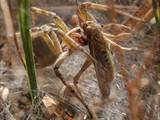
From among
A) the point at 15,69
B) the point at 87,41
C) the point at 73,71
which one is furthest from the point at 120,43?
the point at 15,69

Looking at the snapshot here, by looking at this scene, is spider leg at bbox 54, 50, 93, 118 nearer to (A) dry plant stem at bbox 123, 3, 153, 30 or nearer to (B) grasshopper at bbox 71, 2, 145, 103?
(B) grasshopper at bbox 71, 2, 145, 103

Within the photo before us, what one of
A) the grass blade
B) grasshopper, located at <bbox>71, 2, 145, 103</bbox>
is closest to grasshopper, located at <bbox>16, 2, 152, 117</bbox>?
grasshopper, located at <bbox>71, 2, 145, 103</bbox>

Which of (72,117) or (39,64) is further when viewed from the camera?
(39,64)

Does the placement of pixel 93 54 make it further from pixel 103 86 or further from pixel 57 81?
pixel 57 81

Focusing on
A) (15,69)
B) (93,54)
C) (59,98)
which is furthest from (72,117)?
(15,69)

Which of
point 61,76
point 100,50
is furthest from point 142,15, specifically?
point 61,76

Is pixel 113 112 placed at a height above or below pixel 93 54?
below

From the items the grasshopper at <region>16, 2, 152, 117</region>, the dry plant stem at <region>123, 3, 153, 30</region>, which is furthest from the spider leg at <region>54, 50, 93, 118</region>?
the dry plant stem at <region>123, 3, 153, 30</region>

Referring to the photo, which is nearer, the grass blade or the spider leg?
the grass blade

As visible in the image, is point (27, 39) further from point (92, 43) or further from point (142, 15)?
point (142, 15)

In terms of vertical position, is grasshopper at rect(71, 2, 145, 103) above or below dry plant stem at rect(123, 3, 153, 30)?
below

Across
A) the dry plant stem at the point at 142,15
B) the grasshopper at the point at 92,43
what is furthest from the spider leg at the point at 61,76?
the dry plant stem at the point at 142,15
